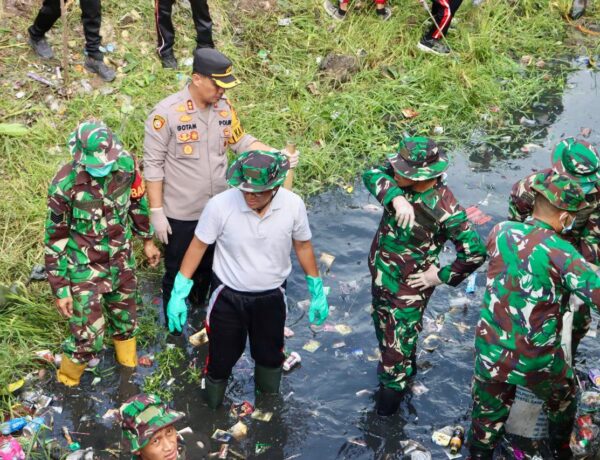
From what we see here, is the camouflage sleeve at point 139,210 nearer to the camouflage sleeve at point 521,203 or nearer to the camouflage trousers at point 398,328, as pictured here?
the camouflage trousers at point 398,328

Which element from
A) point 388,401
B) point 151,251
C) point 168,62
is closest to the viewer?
point 388,401

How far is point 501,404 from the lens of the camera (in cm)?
425

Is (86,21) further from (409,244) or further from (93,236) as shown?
(409,244)

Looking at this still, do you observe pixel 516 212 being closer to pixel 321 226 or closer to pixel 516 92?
pixel 321 226

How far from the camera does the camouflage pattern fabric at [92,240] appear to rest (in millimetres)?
4570


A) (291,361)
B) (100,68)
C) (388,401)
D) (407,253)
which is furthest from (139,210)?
(100,68)

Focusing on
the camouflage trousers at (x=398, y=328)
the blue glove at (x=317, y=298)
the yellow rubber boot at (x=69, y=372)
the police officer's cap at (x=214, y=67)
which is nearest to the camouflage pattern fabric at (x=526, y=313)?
the camouflage trousers at (x=398, y=328)

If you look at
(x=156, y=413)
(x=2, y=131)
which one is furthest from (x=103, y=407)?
(x=2, y=131)

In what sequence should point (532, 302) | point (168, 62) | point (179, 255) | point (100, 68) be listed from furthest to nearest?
point (168, 62)
point (100, 68)
point (179, 255)
point (532, 302)

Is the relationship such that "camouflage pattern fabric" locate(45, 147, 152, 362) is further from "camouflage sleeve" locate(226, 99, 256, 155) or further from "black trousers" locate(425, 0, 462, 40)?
"black trousers" locate(425, 0, 462, 40)

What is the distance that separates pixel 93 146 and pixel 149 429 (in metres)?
1.74

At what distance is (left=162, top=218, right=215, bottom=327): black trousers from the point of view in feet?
17.5

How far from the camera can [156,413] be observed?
11.4 feet

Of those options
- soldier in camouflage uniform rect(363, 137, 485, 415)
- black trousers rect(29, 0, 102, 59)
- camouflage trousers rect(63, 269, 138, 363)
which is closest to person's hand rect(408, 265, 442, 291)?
soldier in camouflage uniform rect(363, 137, 485, 415)
